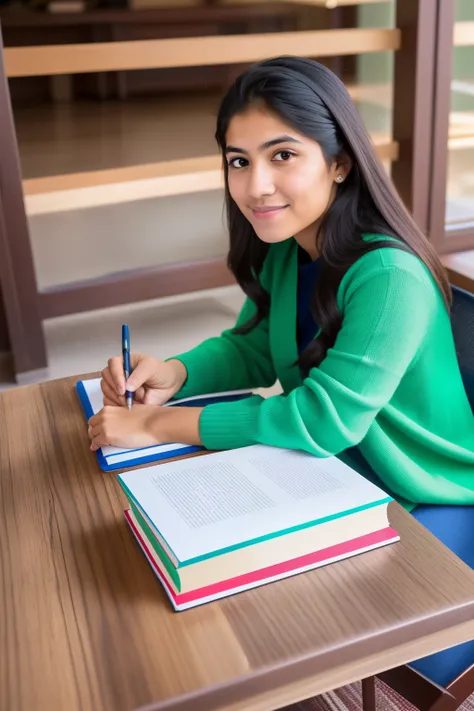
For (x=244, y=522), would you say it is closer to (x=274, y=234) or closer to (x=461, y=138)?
(x=274, y=234)

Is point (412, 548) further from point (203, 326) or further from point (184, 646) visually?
point (203, 326)

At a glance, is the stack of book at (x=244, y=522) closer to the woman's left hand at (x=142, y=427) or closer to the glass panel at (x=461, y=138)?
the woman's left hand at (x=142, y=427)

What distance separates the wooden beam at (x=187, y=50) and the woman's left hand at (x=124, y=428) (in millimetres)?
1753

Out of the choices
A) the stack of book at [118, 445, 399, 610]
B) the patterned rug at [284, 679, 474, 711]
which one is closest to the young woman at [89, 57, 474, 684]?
the stack of book at [118, 445, 399, 610]

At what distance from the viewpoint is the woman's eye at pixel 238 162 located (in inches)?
41.4

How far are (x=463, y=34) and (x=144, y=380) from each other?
7.52 ft

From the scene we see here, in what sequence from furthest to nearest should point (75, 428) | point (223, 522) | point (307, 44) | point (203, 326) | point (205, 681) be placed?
point (203, 326)
point (307, 44)
point (75, 428)
point (223, 522)
point (205, 681)

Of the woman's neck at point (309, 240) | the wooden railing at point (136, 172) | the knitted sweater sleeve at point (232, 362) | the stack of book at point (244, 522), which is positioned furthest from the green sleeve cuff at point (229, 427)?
the wooden railing at point (136, 172)

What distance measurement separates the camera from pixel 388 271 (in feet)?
3.22

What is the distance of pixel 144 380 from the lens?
3.55 feet

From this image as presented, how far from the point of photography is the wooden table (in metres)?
0.60

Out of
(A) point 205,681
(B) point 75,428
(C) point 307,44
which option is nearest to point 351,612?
(A) point 205,681

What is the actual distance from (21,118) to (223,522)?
217cm

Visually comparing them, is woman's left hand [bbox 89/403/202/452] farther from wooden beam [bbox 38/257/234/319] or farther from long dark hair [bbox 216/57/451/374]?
wooden beam [bbox 38/257/234/319]
